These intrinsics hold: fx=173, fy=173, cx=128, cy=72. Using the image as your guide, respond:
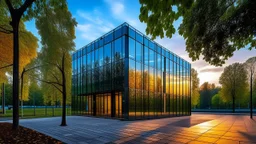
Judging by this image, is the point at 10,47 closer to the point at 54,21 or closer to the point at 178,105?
the point at 54,21

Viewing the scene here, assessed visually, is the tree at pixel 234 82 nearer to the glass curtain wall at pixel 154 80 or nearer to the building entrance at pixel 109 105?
the glass curtain wall at pixel 154 80

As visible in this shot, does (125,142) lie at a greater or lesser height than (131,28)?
lesser

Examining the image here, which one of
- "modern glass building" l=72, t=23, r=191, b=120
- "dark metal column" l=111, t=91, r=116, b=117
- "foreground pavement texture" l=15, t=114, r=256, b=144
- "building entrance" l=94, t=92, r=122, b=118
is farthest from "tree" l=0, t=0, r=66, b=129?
"dark metal column" l=111, t=91, r=116, b=117

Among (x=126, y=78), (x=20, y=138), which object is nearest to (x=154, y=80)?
(x=126, y=78)

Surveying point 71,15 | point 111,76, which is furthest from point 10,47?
point 111,76

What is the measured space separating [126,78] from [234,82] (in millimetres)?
33907

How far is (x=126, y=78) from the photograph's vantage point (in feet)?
69.5

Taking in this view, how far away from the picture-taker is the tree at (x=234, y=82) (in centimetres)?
4188

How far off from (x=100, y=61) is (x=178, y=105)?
56.5 feet

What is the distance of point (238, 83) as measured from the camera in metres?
42.0

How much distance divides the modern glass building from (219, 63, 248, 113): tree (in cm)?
1681

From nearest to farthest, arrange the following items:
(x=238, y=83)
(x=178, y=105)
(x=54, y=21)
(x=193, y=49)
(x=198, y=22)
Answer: (x=198, y=22) → (x=193, y=49) → (x=54, y=21) → (x=178, y=105) → (x=238, y=83)

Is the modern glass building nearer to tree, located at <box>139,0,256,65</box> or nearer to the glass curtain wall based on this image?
the glass curtain wall

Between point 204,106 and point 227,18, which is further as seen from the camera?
point 204,106
